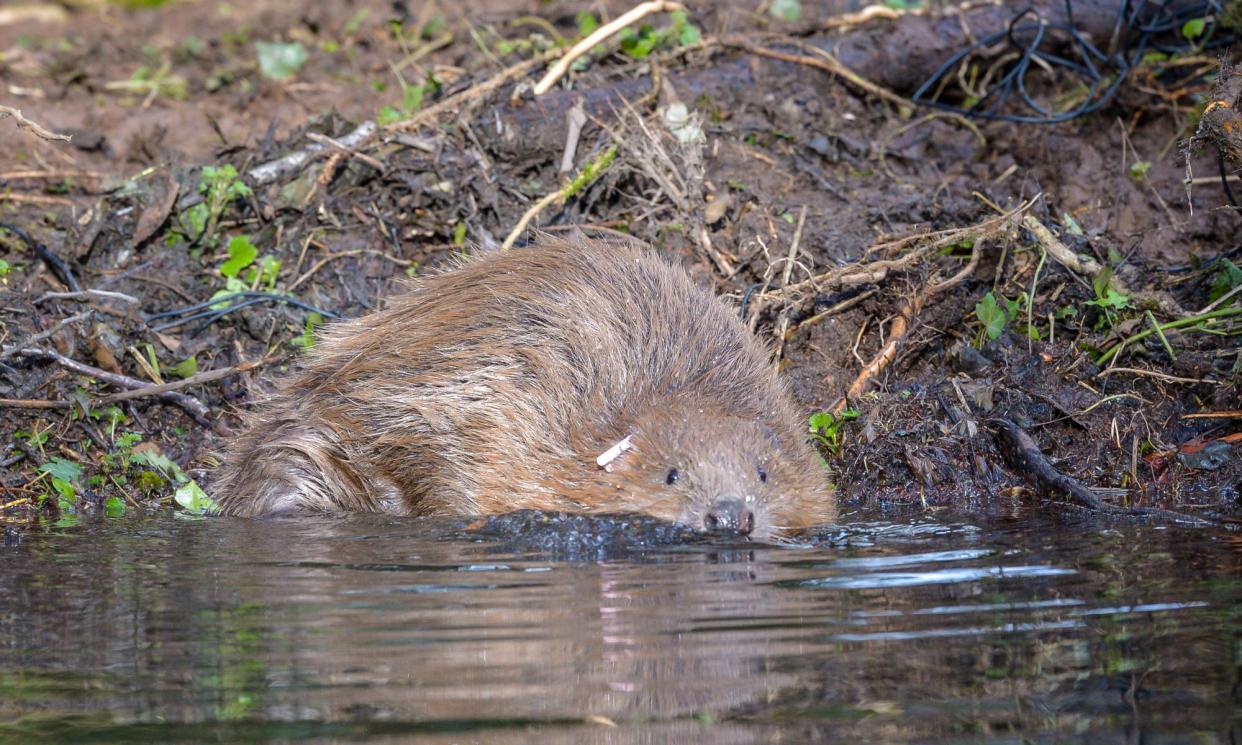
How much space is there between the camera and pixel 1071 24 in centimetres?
802

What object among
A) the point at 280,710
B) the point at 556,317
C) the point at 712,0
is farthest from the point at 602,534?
the point at 712,0

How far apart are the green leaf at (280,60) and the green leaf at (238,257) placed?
2436mm

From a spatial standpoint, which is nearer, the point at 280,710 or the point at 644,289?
the point at 280,710

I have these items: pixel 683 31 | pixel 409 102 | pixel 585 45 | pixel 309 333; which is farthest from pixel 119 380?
pixel 683 31

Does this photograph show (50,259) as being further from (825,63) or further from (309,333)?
(825,63)

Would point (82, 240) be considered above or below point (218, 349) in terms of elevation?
above

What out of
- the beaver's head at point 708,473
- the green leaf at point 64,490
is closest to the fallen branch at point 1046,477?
the beaver's head at point 708,473

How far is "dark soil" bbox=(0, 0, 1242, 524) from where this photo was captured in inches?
231

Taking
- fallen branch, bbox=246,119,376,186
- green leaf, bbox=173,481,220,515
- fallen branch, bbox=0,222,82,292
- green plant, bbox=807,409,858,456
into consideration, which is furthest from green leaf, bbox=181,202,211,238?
green plant, bbox=807,409,858,456

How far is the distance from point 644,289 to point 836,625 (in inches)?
84.0

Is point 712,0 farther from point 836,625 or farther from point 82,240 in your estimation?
point 836,625

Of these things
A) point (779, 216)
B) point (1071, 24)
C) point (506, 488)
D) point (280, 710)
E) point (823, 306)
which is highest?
point (1071, 24)

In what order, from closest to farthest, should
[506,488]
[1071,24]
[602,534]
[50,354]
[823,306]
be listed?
1. [602,534]
2. [506,488]
3. [50,354]
4. [823,306]
5. [1071,24]

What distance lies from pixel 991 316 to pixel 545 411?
2.12 metres
